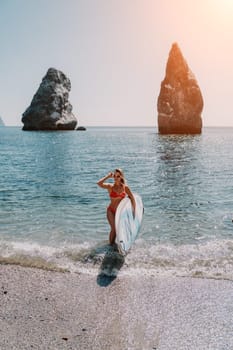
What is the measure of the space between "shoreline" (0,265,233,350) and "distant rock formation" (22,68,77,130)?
4961 inches

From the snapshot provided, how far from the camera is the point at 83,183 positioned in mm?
22469

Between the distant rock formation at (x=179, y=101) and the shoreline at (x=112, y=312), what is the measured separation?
343 feet

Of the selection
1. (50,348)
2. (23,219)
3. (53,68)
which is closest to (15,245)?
(23,219)

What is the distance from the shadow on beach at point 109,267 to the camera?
23.7ft

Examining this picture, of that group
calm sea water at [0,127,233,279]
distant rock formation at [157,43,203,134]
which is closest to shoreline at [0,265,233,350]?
calm sea water at [0,127,233,279]

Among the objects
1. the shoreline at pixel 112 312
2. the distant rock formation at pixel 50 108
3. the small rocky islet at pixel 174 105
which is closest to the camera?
the shoreline at pixel 112 312

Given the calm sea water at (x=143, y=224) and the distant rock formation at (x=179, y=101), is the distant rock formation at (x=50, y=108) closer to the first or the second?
the distant rock formation at (x=179, y=101)

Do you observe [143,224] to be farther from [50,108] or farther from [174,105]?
[50,108]

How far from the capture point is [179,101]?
108 metres

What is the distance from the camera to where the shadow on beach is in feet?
23.7

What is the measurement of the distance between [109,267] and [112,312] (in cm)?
230

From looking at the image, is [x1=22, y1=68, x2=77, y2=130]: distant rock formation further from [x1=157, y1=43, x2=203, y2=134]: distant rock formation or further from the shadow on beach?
the shadow on beach

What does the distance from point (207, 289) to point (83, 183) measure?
53.9ft

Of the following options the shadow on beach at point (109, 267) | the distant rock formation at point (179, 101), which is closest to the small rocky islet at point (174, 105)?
the distant rock formation at point (179, 101)
